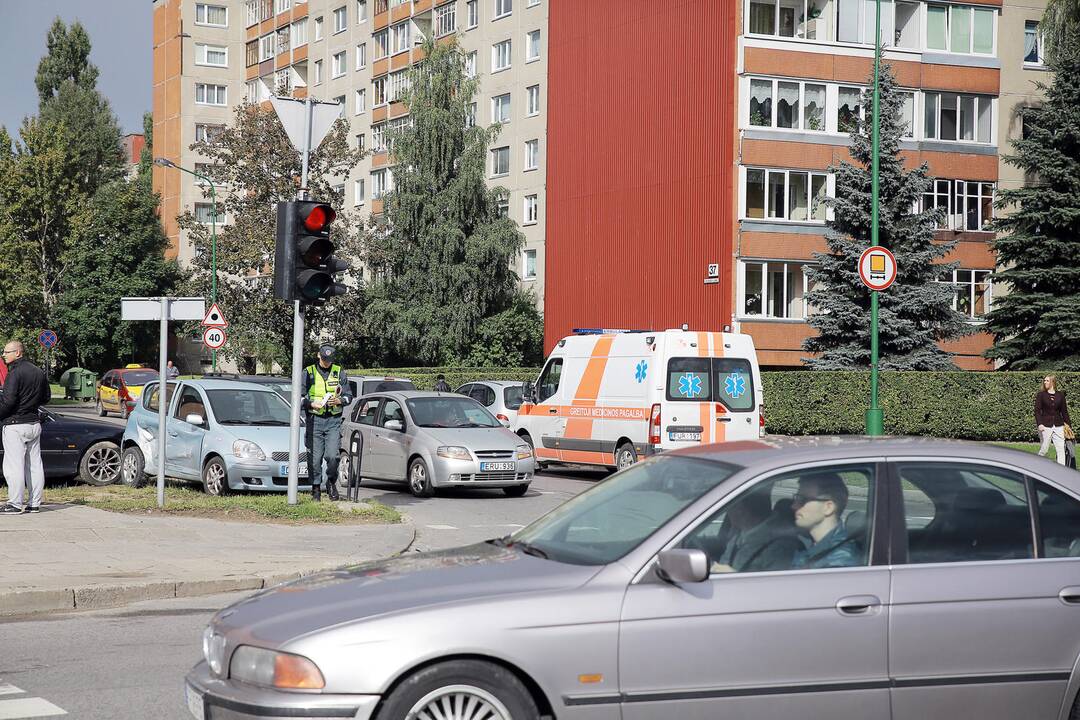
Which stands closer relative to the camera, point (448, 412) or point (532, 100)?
point (448, 412)

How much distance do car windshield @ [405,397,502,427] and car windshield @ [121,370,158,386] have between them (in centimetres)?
2964

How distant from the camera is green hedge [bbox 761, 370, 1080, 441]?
31.3 m

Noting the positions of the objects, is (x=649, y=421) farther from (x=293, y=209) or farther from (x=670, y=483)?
(x=670, y=483)

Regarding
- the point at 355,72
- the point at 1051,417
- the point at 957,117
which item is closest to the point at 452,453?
the point at 1051,417

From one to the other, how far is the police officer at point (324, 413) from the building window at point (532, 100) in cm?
4047

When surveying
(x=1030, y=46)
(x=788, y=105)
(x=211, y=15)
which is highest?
(x=211, y=15)

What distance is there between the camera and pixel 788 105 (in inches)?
1668

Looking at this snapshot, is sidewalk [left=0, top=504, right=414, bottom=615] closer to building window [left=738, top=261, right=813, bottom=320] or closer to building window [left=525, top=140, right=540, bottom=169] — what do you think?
building window [left=738, top=261, right=813, bottom=320]

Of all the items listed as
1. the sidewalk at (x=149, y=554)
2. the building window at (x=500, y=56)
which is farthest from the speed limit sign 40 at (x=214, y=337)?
the building window at (x=500, y=56)

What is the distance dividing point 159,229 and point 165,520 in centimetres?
6705

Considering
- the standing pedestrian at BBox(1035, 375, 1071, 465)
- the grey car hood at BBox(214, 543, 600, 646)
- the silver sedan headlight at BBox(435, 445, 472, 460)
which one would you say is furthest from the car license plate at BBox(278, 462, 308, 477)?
the standing pedestrian at BBox(1035, 375, 1071, 465)

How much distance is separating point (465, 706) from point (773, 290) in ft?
127

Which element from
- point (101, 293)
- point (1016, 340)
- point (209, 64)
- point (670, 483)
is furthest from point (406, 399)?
point (209, 64)

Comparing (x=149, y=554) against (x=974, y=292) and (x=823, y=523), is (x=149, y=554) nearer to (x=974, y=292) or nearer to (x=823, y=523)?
(x=823, y=523)
